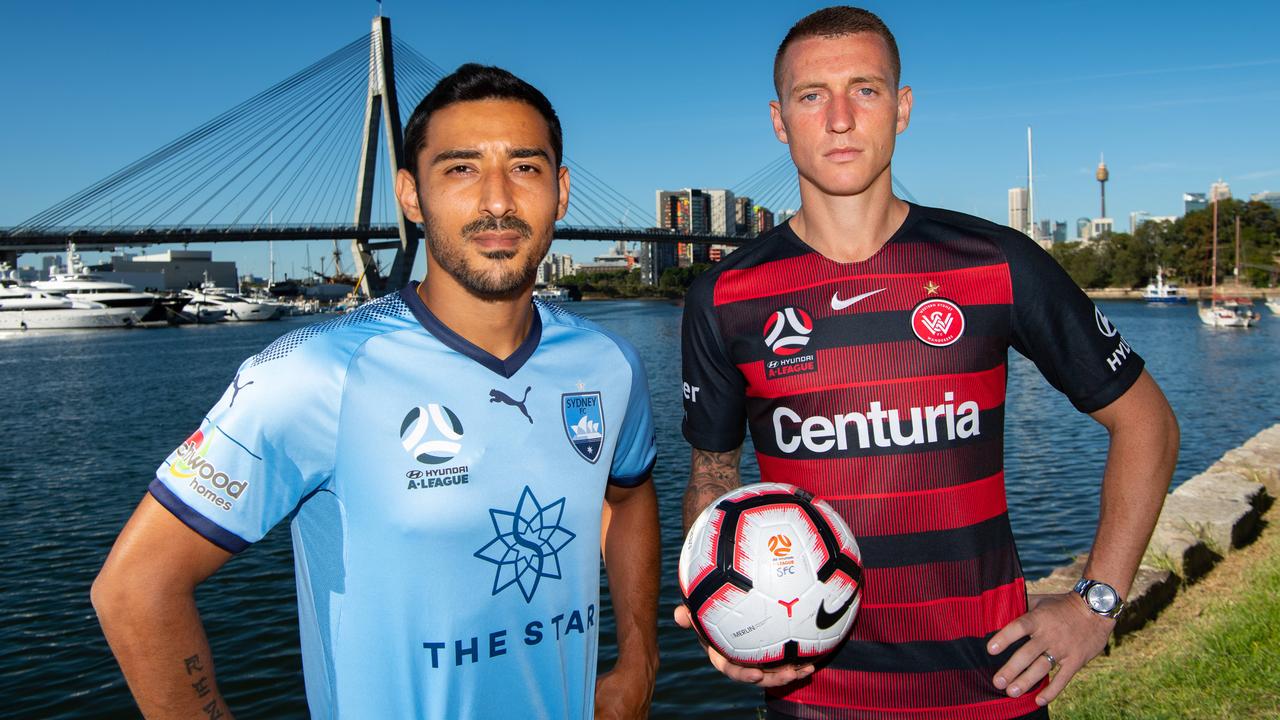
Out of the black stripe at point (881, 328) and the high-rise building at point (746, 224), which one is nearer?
the black stripe at point (881, 328)

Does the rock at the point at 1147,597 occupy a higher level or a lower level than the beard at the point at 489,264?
lower

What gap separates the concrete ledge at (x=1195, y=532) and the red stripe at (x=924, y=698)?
2.65 meters

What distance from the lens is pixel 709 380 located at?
2467mm

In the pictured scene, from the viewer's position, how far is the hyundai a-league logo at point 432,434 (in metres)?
1.96

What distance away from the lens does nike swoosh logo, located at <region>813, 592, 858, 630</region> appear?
2.07 m

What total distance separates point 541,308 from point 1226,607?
4414mm

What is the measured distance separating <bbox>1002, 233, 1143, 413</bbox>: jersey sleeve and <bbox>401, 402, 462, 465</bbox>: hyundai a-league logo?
143 cm

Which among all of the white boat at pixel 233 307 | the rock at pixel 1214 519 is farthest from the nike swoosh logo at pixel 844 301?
the white boat at pixel 233 307

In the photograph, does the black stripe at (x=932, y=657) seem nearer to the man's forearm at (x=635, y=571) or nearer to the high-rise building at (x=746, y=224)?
the man's forearm at (x=635, y=571)

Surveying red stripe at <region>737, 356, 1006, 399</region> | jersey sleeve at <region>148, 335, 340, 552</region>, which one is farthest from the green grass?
jersey sleeve at <region>148, 335, 340, 552</region>

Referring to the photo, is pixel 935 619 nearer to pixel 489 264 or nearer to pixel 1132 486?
pixel 1132 486

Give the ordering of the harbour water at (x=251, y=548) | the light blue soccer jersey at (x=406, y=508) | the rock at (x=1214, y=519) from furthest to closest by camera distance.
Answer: the harbour water at (x=251, y=548) → the rock at (x=1214, y=519) → the light blue soccer jersey at (x=406, y=508)

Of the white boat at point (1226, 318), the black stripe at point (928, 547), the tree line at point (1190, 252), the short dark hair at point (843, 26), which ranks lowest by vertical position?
the white boat at point (1226, 318)

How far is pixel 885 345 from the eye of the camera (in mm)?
2271
